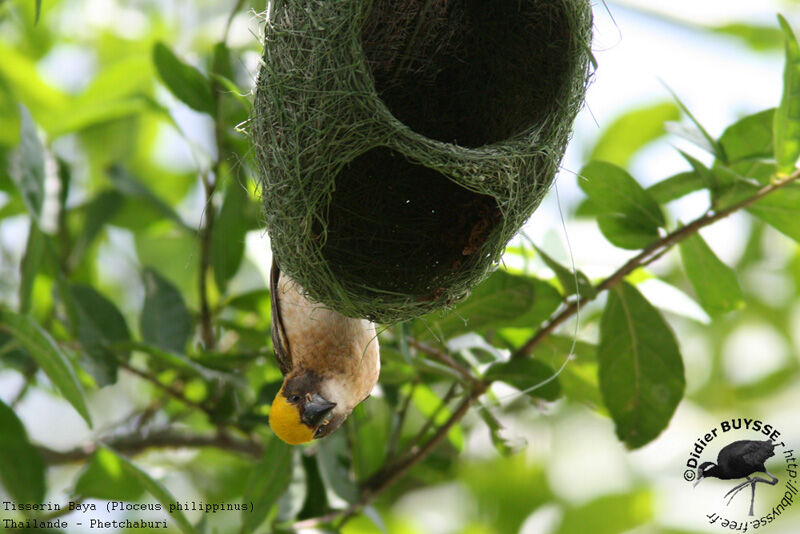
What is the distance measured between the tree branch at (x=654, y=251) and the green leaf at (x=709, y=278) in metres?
0.05

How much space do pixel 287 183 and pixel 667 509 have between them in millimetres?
1815

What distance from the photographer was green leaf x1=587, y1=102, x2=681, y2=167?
2885 millimetres

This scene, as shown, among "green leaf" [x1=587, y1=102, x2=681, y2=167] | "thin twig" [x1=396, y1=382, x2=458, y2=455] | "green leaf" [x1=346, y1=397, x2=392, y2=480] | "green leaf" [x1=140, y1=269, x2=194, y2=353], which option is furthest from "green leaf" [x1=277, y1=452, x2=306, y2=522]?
"green leaf" [x1=587, y1=102, x2=681, y2=167]

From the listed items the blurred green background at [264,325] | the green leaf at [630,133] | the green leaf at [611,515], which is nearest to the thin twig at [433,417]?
the blurred green background at [264,325]

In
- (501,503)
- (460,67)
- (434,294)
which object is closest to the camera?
(434,294)

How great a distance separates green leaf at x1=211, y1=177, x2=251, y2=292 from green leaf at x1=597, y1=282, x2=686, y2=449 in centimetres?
87

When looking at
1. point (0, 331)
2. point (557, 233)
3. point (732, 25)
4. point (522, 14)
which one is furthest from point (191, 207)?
point (732, 25)

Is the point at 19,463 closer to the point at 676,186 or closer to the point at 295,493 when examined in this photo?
the point at 295,493

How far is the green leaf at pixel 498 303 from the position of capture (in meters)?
1.74

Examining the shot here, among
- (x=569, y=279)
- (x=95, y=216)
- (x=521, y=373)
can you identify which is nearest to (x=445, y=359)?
(x=521, y=373)

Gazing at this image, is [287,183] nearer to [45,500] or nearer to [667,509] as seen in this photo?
[45,500]

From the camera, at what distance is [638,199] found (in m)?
1.74

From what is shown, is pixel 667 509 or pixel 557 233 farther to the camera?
pixel 667 509

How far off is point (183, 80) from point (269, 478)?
0.91 m
